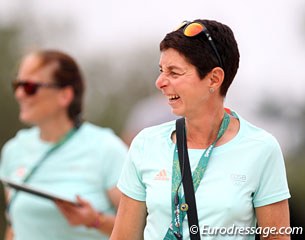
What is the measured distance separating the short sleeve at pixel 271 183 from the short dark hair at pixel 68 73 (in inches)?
116

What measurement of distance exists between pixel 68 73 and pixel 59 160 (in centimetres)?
74

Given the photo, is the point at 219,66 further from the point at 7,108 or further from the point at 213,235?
the point at 7,108

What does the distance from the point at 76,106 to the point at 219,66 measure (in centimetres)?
295

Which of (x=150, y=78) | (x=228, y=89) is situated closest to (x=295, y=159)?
(x=228, y=89)

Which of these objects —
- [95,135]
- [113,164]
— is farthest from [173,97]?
[95,135]

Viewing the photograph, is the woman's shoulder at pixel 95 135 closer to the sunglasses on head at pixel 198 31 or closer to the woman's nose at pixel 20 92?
the woman's nose at pixel 20 92

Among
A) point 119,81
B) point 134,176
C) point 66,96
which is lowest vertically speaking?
point 119,81

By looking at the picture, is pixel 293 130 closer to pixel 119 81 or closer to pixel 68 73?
pixel 68 73

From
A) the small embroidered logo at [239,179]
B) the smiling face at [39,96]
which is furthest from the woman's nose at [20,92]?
the small embroidered logo at [239,179]

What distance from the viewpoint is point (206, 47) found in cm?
432

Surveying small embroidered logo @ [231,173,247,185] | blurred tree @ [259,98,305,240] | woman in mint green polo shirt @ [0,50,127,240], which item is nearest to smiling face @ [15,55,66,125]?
woman in mint green polo shirt @ [0,50,127,240]

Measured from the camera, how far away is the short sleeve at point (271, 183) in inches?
168

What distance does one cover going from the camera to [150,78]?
3703cm

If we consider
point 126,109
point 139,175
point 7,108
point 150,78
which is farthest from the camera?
point 150,78
